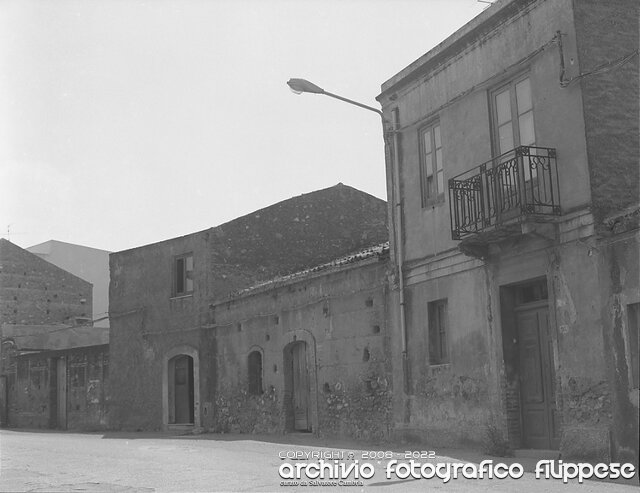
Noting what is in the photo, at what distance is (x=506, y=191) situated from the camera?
12.8 m

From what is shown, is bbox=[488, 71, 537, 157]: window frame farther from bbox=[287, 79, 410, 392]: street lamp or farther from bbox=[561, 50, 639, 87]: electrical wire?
bbox=[287, 79, 410, 392]: street lamp

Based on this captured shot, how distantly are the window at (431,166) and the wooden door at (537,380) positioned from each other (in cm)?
315

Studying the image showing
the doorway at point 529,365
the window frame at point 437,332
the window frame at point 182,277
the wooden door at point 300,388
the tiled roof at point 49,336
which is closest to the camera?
the doorway at point 529,365

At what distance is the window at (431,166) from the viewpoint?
50.4 ft

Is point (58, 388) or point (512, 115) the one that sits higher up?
point (512, 115)

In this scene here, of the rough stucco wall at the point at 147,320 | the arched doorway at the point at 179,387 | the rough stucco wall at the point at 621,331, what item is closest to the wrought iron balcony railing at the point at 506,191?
the rough stucco wall at the point at 621,331

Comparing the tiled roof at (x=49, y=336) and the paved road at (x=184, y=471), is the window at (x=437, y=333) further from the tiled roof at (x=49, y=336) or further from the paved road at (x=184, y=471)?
the tiled roof at (x=49, y=336)

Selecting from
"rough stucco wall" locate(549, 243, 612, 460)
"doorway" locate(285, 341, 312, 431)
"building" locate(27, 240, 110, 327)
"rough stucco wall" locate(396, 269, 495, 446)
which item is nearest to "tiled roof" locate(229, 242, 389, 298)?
"doorway" locate(285, 341, 312, 431)

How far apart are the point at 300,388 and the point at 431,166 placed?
23.6 ft

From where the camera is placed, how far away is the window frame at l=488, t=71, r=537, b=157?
13117 mm

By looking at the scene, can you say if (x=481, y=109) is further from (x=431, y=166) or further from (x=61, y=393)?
(x=61, y=393)

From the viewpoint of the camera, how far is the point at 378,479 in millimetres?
10898

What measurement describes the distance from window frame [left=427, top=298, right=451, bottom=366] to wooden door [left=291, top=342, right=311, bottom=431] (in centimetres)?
517

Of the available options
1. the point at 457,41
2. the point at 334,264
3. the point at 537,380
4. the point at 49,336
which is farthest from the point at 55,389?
the point at 537,380
